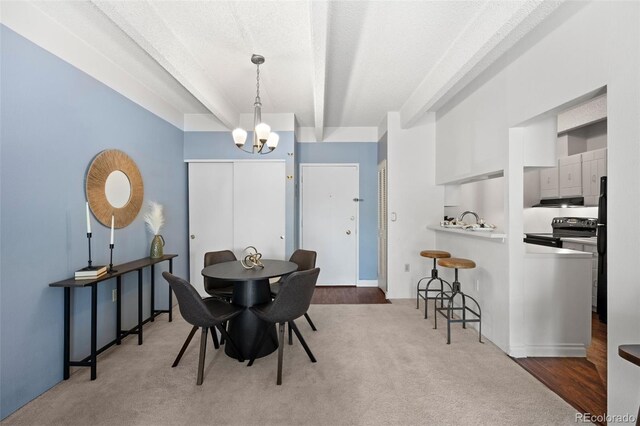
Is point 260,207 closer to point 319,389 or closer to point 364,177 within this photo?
point 364,177

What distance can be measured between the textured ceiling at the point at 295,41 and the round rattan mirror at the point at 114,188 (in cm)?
93

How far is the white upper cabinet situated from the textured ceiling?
2.48m

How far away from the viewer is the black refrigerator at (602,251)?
10.4 ft

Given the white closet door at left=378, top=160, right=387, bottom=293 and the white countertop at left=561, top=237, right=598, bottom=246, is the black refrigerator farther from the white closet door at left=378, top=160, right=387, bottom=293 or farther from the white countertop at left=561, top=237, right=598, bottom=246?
the white closet door at left=378, top=160, right=387, bottom=293

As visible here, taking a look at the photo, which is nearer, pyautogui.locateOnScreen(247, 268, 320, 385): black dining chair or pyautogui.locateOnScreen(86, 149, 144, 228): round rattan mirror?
pyautogui.locateOnScreen(247, 268, 320, 385): black dining chair

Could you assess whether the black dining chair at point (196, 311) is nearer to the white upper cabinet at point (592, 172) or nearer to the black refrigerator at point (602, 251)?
the black refrigerator at point (602, 251)

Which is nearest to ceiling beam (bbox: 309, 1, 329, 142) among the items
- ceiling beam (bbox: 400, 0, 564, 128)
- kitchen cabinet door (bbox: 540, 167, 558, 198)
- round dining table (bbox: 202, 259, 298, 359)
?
ceiling beam (bbox: 400, 0, 564, 128)

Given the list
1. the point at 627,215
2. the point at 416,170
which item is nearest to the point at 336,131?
the point at 416,170

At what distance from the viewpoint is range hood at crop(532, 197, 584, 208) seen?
13.4ft

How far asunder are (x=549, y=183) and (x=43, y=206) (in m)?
6.13

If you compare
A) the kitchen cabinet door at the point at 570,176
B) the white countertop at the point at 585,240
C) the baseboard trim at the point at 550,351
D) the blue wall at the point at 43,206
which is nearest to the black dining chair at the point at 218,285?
the blue wall at the point at 43,206

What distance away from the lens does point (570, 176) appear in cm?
429

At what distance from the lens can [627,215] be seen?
157 cm

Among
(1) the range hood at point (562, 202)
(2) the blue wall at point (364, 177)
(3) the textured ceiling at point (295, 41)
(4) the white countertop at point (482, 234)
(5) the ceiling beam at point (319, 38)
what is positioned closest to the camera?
(5) the ceiling beam at point (319, 38)
